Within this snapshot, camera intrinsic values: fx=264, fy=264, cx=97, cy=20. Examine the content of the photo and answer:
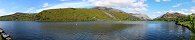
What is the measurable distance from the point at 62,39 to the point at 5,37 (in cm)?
1744

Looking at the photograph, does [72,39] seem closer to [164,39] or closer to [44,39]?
[44,39]

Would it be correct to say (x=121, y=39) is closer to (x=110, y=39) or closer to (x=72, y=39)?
(x=110, y=39)

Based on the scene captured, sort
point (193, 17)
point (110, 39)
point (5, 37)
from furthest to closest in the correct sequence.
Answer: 1. point (110, 39)
2. point (5, 37)
3. point (193, 17)

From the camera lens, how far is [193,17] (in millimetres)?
12766

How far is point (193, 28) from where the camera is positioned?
12.8 m

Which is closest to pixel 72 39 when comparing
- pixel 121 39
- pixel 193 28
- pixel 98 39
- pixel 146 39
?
pixel 98 39

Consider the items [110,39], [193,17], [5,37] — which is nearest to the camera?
[193,17]

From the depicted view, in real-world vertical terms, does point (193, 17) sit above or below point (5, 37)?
above

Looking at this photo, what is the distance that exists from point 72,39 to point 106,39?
36.2ft

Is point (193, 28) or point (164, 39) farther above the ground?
point (193, 28)

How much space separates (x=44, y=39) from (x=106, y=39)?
1984cm

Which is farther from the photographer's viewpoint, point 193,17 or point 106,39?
point 106,39

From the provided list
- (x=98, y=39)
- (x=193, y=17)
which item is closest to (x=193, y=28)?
(x=193, y=17)

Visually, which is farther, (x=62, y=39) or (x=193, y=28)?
(x=62, y=39)
